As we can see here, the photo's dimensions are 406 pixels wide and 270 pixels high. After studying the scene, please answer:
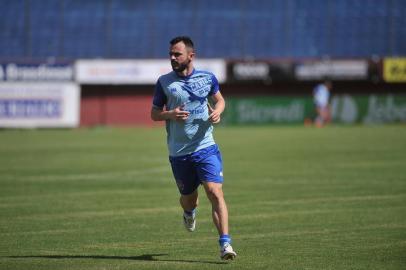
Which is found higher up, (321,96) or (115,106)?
(321,96)

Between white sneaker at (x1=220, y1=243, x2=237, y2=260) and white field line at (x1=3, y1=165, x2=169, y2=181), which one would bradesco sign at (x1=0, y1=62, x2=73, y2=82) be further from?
white sneaker at (x1=220, y1=243, x2=237, y2=260)

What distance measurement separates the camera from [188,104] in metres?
9.57

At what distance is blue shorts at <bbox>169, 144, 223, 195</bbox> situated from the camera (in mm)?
9508

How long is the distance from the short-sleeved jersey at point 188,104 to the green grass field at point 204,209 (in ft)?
3.92

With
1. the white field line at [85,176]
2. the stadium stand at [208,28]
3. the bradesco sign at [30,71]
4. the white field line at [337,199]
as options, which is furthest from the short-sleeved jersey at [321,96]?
the white field line at [337,199]

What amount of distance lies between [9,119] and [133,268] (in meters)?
31.2

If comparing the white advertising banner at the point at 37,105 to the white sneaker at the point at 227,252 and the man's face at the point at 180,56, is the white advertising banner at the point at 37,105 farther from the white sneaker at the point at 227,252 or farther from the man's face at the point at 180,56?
the white sneaker at the point at 227,252

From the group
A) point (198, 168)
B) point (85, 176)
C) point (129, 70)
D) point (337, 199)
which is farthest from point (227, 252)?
point (129, 70)

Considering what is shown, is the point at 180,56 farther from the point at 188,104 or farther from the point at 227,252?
the point at 227,252

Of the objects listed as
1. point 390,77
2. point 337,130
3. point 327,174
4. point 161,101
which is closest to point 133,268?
point 161,101

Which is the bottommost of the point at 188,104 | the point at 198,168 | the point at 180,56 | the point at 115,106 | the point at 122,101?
the point at 115,106

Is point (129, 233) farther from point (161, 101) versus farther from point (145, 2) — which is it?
point (145, 2)

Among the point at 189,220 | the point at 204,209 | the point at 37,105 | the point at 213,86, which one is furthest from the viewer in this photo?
the point at 37,105

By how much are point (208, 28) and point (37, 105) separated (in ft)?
42.6
